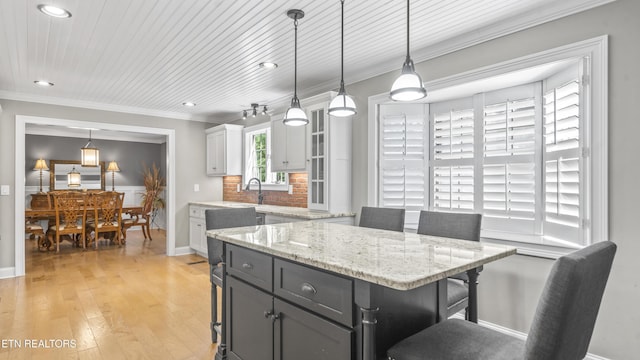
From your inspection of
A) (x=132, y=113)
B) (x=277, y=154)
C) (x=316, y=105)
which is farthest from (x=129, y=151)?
(x=316, y=105)

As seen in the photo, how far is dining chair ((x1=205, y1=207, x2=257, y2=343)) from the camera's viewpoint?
2.59 metres

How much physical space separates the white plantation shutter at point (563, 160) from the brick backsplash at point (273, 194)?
2.88m

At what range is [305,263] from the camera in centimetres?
156

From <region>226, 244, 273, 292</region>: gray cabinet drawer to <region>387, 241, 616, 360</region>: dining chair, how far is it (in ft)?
2.50

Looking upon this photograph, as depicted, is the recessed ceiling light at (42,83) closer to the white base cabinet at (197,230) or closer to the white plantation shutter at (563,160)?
the white base cabinet at (197,230)

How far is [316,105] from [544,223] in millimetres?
2512

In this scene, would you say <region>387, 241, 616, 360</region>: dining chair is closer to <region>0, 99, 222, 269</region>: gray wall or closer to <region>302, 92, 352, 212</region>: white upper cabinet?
<region>302, 92, 352, 212</region>: white upper cabinet

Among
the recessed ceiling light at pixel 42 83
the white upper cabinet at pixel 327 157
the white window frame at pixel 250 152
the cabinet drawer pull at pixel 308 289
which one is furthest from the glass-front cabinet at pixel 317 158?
the recessed ceiling light at pixel 42 83

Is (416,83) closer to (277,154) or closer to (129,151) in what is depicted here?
(277,154)

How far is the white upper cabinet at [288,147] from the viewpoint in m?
4.27

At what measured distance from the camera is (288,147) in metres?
4.49

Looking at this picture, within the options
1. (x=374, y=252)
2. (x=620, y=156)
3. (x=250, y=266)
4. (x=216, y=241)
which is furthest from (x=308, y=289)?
(x=620, y=156)

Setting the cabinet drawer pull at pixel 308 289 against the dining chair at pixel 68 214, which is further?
the dining chair at pixel 68 214

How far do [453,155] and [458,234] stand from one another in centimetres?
117
